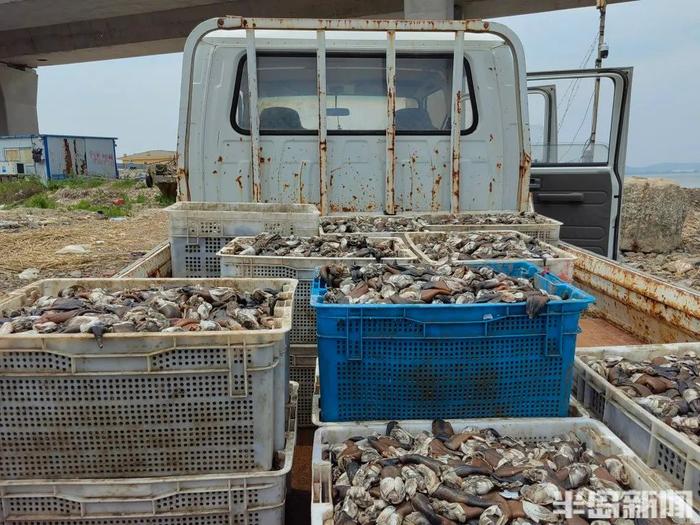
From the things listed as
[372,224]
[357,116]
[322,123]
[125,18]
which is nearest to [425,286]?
[372,224]

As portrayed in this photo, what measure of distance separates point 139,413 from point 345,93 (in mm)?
3332

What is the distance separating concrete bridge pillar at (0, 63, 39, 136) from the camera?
20.9 m

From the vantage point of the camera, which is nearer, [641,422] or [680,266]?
[641,422]

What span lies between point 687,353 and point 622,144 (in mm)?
3116

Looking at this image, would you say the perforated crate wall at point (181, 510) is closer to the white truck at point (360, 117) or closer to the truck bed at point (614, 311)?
the truck bed at point (614, 311)

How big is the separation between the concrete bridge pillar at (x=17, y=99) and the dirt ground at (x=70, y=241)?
10416mm

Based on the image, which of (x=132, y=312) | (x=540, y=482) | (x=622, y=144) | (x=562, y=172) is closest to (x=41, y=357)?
Result: (x=132, y=312)

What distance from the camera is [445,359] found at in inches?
84.4

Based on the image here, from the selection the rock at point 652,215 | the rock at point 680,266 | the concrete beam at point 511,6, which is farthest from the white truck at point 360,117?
the concrete beam at point 511,6

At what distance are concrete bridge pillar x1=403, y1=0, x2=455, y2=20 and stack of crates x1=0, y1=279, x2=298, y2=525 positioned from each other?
11.3 metres

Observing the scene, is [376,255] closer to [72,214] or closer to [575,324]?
[575,324]

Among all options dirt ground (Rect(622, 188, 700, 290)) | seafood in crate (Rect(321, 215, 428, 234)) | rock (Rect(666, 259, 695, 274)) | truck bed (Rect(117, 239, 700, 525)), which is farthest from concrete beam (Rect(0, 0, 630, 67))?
truck bed (Rect(117, 239, 700, 525))

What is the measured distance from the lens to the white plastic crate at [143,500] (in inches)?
70.2

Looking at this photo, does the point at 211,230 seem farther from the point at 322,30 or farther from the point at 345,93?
the point at 322,30
